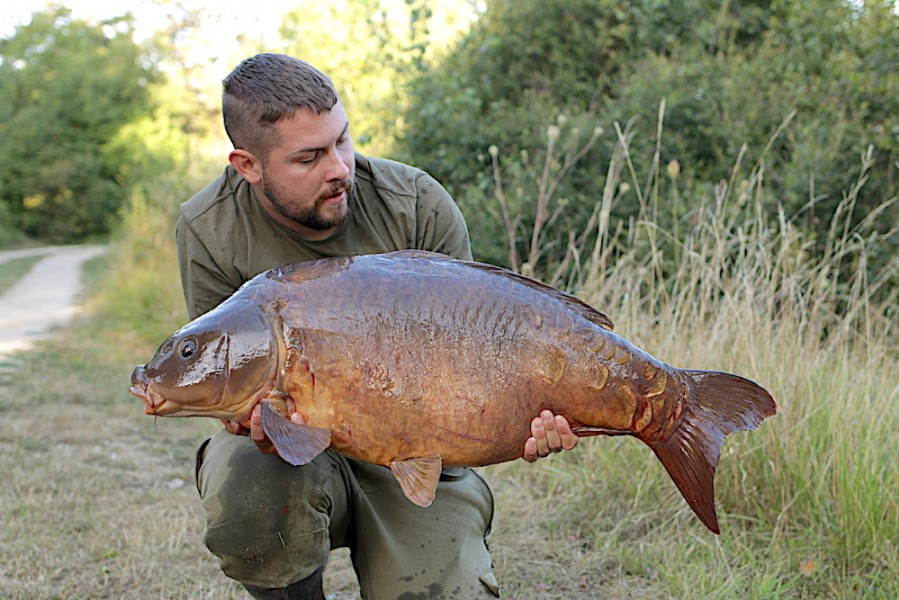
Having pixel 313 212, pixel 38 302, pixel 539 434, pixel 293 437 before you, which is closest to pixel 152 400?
pixel 293 437

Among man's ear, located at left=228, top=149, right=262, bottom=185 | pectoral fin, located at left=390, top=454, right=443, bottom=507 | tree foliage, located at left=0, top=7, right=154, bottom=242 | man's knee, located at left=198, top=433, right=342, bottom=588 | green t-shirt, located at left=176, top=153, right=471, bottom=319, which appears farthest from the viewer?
tree foliage, located at left=0, top=7, right=154, bottom=242

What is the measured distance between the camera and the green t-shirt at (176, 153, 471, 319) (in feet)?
7.87

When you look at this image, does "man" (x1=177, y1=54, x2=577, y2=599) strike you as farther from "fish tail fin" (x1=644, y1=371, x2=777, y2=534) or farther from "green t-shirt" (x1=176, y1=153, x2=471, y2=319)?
"fish tail fin" (x1=644, y1=371, x2=777, y2=534)

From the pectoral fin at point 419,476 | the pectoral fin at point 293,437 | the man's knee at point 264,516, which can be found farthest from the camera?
the man's knee at point 264,516

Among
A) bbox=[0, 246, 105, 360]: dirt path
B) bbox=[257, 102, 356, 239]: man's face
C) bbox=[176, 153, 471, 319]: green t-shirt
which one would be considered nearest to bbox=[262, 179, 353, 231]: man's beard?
bbox=[257, 102, 356, 239]: man's face

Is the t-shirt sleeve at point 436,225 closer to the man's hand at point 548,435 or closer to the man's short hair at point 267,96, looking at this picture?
the man's short hair at point 267,96

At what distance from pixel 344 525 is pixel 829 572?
141 centimetres

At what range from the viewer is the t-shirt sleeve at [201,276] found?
2.42 m

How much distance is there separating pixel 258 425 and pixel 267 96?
32.4 inches

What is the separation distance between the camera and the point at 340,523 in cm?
242

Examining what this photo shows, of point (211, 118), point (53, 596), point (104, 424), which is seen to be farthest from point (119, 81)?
point (53, 596)

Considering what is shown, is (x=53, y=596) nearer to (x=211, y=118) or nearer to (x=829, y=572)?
(x=829, y=572)

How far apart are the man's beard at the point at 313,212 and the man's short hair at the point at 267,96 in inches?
3.8

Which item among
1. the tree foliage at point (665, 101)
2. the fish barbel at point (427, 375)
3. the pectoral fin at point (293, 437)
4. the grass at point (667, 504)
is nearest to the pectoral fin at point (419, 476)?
the fish barbel at point (427, 375)
